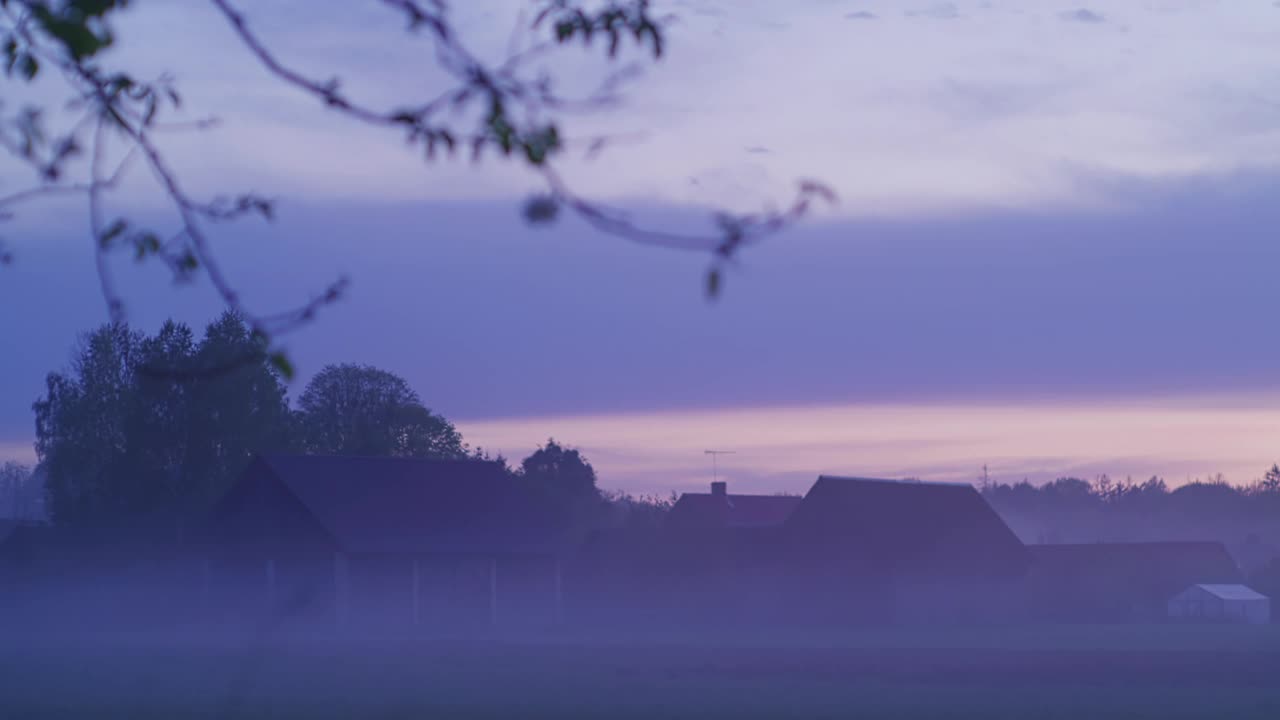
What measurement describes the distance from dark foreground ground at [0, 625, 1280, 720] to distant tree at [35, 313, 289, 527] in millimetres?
23739

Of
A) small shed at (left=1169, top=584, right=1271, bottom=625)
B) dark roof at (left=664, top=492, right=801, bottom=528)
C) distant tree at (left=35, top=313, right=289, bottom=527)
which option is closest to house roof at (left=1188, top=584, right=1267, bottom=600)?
small shed at (left=1169, top=584, right=1271, bottom=625)

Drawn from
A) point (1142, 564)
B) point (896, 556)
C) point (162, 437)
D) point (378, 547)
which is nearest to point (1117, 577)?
point (1142, 564)

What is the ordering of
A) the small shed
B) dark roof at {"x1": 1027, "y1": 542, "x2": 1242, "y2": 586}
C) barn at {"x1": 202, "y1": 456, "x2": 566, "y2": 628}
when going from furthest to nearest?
→ the small shed, dark roof at {"x1": 1027, "y1": 542, "x2": 1242, "y2": 586}, barn at {"x1": 202, "y1": 456, "x2": 566, "y2": 628}

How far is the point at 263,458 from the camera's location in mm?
60312

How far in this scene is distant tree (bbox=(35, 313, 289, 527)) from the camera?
75.1m

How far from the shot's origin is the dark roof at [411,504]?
58.2m

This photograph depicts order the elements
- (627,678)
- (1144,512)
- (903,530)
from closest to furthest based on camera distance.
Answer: (627,678) → (903,530) → (1144,512)

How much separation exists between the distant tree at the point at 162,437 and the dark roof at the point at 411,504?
48.1 ft

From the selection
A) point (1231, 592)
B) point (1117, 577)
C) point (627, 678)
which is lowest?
point (1231, 592)

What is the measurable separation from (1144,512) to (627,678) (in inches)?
6006

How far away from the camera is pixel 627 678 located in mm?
32062

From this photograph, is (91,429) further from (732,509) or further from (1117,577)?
(1117,577)

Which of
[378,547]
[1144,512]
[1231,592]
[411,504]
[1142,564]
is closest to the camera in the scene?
[378,547]

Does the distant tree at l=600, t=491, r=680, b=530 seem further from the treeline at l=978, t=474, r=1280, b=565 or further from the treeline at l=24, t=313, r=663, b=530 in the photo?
the treeline at l=978, t=474, r=1280, b=565
